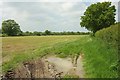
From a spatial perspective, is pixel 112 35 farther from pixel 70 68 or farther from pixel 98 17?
pixel 98 17

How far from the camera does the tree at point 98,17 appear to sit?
164 feet

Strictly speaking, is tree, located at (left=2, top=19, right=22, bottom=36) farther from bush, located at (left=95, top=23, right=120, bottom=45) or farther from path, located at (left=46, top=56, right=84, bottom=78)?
bush, located at (left=95, top=23, right=120, bottom=45)

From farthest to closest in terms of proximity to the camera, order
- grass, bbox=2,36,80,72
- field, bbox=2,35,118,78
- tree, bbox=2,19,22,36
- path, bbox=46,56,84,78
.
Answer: tree, bbox=2,19,22,36 < grass, bbox=2,36,80,72 < path, bbox=46,56,84,78 < field, bbox=2,35,118,78

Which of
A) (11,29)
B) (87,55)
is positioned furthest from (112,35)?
(11,29)

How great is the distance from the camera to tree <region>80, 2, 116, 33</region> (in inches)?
1969

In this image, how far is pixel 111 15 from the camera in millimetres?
51469

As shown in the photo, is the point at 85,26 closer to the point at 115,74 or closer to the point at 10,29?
the point at 115,74

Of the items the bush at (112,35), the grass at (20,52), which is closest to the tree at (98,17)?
the grass at (20,52)

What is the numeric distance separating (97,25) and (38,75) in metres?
40.1

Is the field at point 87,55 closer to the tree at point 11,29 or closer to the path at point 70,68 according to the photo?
the path at point 70,68

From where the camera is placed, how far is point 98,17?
167 ft

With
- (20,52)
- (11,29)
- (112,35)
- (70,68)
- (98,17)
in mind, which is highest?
(98,17)

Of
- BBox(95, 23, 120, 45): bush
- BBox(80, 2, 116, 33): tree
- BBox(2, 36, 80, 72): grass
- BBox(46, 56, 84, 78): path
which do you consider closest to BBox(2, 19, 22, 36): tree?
BBox(80, 2, 116, 33): tree

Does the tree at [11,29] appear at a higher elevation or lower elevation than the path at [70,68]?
higher
